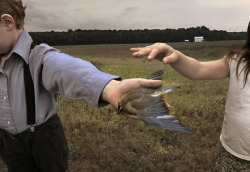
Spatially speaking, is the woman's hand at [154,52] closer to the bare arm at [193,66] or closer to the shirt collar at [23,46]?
the bare arm at [193,66]

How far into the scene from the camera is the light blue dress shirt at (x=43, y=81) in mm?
1153

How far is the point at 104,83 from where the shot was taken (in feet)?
3.64

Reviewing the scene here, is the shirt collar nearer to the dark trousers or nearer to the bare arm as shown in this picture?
the dark trousers

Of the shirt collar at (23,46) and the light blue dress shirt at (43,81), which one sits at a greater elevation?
the shirt collar at (23,46)

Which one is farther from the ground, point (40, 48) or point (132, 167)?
point (40, 48)

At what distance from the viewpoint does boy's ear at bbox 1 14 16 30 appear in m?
1.51

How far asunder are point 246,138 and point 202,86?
21.7ft

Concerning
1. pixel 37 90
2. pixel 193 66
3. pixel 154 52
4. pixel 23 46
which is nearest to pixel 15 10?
pixel 23 46

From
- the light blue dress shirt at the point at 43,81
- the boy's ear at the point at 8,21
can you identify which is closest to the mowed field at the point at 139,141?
the light blue dress shirt at the point at 43,81

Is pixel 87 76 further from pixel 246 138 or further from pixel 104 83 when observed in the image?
pixel 246 138

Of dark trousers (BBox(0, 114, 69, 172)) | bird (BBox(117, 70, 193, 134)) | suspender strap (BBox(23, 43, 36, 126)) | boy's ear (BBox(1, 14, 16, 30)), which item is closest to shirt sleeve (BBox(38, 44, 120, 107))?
bird (BBox(117, 70, 193, 134))

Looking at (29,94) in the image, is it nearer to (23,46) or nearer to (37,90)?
(37,90)

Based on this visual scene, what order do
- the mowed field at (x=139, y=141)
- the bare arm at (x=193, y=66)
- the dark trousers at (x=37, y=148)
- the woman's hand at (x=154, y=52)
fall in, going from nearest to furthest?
1. the woman's hand at (x=154, y=52)
2. the bare arm at (x=193, y=66)
3. the dark trousers at (x=37, y=148)
4. the mowed field at (x=139, y=141)

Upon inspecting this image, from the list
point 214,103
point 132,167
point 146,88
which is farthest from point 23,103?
point 214,103
